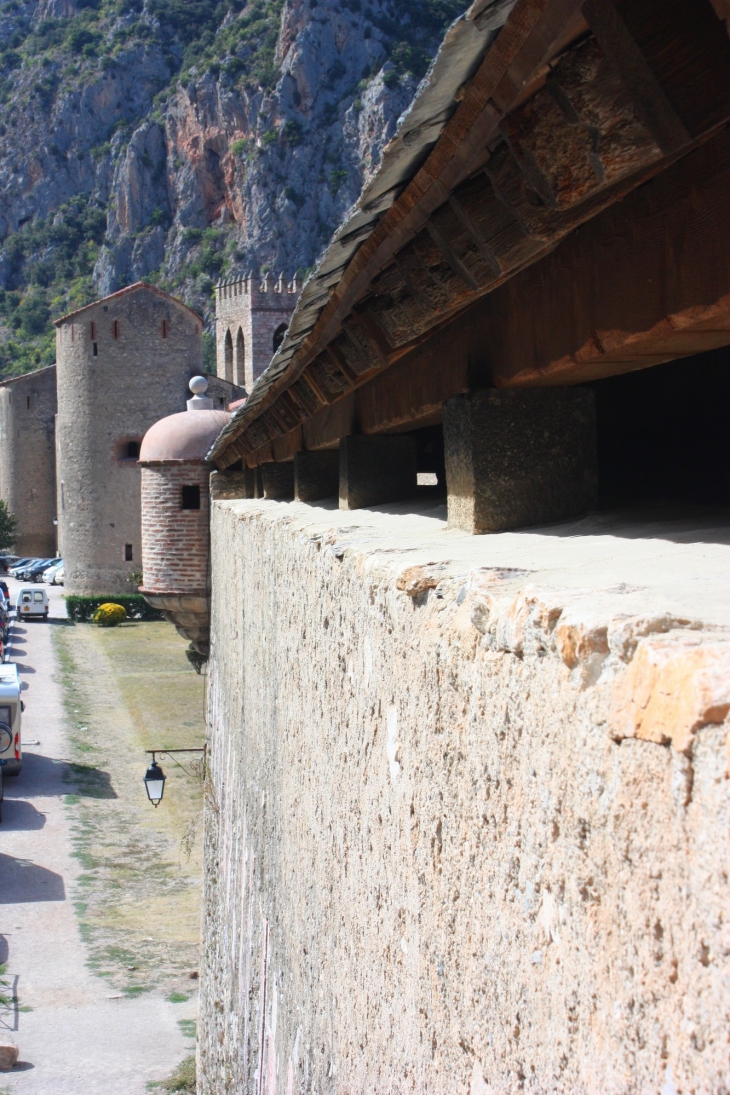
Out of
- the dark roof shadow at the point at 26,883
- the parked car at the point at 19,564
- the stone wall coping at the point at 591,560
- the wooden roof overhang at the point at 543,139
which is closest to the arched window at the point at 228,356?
the parked car at the point at 19,564

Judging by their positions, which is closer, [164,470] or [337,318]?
[337,318]

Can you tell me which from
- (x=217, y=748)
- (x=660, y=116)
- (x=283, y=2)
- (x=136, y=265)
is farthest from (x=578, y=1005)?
(x=283, y=2)

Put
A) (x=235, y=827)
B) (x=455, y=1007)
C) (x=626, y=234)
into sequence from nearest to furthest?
1. (x=455, y=1007)
2. (x=626, y=234)
3. (x=235, y=827)

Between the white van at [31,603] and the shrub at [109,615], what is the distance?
1.70 meters

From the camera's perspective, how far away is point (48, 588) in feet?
143

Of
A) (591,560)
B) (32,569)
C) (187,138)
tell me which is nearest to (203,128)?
(187,138)

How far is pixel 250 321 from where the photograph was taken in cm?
4906

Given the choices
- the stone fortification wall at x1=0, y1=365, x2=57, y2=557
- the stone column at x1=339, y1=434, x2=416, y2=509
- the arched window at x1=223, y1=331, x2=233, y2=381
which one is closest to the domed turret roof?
the stone column at x1=339, y1=434, x2=416, y2=509

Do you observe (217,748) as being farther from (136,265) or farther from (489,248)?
(136,265)

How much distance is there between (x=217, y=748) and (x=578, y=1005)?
8004 mm

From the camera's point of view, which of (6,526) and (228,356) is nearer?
(6,526)

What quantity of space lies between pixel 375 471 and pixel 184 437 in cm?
1325

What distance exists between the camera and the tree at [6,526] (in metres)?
46.0

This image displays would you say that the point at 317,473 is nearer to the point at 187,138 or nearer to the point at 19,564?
the point at 19,564
